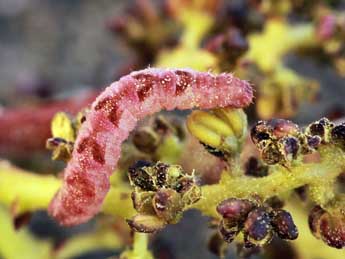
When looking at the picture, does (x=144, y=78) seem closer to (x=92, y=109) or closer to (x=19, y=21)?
(x=92, y=109)

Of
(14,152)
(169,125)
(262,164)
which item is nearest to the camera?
(262,164)

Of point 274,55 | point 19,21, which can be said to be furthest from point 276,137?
point 19,21

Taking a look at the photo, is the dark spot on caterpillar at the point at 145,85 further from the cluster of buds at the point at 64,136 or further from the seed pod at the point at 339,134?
the seed pod at the point at 339,134

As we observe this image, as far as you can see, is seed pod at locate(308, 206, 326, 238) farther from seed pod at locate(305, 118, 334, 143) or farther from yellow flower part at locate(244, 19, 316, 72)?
yellow flower part at locate(244, 19, 316, 72)

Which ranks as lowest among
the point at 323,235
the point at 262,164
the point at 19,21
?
the point at 323,235

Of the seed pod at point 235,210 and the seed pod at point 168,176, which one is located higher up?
the seed pod at point 168,176

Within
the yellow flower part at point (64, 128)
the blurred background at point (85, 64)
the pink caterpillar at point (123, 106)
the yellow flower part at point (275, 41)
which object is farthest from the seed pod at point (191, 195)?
the yellow flower part at point (275, 41)
